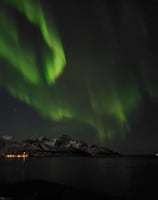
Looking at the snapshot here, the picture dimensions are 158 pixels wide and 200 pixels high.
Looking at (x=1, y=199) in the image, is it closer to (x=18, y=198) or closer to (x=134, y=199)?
(x=18, y=198)

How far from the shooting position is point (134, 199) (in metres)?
52.5

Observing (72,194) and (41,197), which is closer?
(41,197)

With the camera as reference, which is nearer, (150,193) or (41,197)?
(41,197)

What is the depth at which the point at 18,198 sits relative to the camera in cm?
4044

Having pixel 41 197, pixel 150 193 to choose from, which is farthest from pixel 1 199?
pixel 150 193

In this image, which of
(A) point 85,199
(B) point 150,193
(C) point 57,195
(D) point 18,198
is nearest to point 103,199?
(A) point 85,199

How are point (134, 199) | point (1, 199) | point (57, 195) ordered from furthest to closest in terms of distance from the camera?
point (134, 199) → point (57, 195) → point (1, 199)

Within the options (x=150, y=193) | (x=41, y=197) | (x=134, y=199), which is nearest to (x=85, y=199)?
(x=41, y=197)

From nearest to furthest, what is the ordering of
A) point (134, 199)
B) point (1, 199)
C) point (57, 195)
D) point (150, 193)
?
point (1, 199) < point (57, 195) < point (134, 199) < point (150, 193)

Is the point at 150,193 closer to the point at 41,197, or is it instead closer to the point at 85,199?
the point at 85,199

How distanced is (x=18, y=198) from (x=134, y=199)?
21.5 m

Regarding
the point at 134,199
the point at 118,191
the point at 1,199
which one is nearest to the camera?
the point at 1,199

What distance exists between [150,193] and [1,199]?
1296 inches

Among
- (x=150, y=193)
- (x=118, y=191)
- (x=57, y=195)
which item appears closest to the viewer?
(x=57, y=195)
